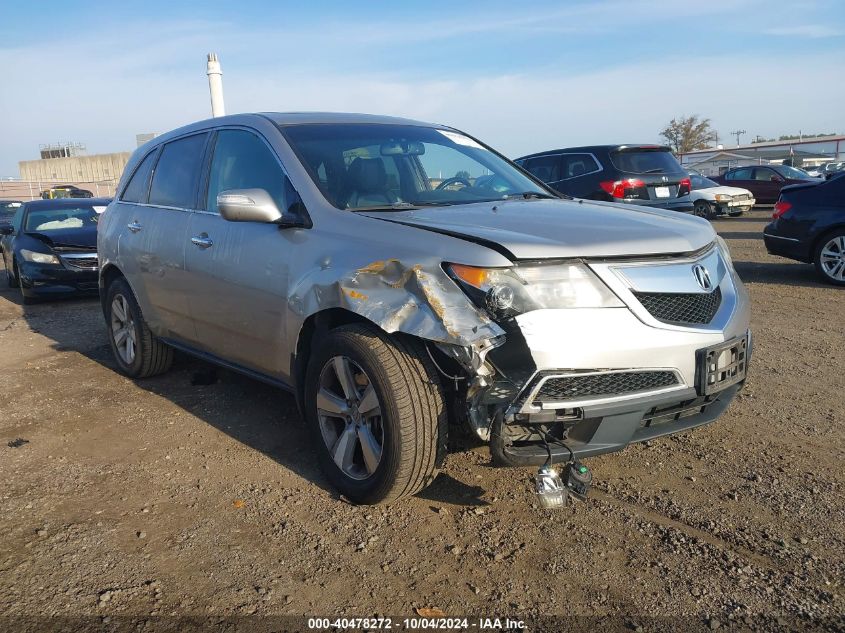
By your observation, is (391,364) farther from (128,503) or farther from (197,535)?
(128,503)

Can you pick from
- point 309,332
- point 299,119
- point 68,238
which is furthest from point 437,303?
point 68,238

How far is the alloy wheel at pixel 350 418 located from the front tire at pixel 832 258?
25.1 ft

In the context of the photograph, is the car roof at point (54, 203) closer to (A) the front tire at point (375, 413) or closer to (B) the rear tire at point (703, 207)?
(A) the front tire at point (375, 413)

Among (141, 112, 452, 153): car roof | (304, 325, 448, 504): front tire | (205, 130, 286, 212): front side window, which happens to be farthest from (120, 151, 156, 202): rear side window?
(304, 325, 448, 504): front tire

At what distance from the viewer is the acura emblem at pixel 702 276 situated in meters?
3.11

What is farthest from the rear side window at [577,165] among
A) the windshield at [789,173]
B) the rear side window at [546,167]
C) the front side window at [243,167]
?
the windshield at [789,173]

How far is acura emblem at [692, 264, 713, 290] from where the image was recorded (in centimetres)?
311

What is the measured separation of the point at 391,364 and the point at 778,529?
5.73ft

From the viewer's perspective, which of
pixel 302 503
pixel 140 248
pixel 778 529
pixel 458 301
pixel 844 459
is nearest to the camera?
pixel 458 301

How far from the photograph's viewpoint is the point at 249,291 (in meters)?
3.84

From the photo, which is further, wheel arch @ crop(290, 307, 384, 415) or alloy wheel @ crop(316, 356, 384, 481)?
wheel arch @ crop(290, 307, 384, 415)

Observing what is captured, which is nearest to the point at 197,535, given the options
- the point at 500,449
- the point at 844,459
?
the point at 500,449

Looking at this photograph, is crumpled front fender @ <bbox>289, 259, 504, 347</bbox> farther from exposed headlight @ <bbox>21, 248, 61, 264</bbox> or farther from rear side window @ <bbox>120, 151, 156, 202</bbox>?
exposed headlight @ <bbox>21, 248, 61, 264</bbox>

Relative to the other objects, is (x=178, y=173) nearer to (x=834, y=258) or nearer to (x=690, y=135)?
(x=834, y=258)
